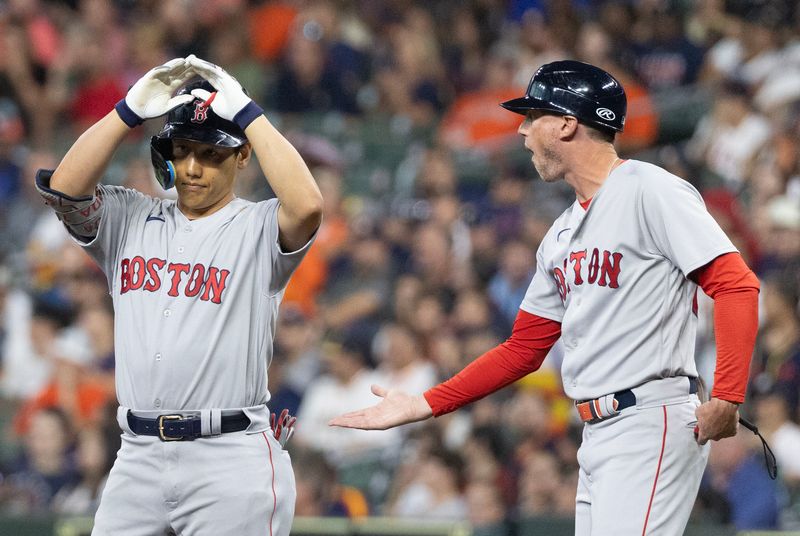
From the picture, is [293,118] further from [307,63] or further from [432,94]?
[432,94]

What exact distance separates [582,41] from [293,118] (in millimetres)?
2419

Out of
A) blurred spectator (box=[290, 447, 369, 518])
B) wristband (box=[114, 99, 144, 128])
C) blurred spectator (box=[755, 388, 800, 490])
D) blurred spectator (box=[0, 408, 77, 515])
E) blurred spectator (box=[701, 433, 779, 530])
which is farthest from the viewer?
blurred spectator (box=[0, 408, 77, 515])

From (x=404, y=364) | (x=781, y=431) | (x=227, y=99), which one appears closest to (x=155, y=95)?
(x=227, y=99)

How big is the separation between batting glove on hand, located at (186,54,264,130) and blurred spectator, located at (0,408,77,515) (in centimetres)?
437

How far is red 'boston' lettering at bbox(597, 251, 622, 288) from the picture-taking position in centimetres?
325

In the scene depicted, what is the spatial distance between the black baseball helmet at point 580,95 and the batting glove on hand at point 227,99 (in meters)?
0.82

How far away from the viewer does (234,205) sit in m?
3.44

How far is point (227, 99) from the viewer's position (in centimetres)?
327

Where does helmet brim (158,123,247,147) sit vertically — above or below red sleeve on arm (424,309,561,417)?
above

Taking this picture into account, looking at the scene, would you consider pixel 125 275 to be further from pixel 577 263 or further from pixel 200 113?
pixel 577 263

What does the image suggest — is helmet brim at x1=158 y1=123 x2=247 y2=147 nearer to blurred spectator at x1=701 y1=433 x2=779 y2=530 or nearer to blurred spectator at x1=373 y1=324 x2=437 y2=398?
blurred spectator at x1=701 y1=433 x2=779 y2=530

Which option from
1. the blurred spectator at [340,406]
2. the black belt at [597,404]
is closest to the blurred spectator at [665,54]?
the blurred spectator at [340,406]

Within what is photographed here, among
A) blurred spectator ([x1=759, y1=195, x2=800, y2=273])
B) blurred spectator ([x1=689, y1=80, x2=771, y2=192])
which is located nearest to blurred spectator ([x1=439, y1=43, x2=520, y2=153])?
blurred spectator ([x1=689, y1=80, x2=771, y2=192])

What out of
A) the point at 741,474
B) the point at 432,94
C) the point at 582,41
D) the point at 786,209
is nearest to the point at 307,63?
the point at 432,94
